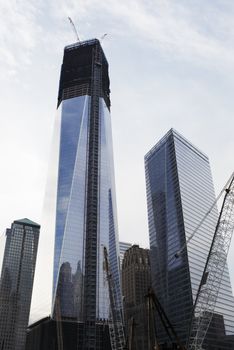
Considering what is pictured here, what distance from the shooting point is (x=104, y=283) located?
646ft

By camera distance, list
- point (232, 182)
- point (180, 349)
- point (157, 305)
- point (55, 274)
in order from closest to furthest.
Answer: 1. point (180, 349)
2. point (157, 305)
3. point (232, 182)
4. point (55, 274)

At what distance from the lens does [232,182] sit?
352 ft

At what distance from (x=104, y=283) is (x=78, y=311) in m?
18.6

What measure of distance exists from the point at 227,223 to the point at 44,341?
11724 centimetres

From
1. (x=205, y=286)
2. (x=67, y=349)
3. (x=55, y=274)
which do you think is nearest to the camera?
(x=205, y=286)

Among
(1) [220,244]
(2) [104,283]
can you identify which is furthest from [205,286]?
(2) [104,283]

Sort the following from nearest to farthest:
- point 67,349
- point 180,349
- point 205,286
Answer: point 180,349 < point 205,286 < point 67,349

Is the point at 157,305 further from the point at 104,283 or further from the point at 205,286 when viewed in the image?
the point at 104,283

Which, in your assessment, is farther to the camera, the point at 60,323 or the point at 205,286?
the point at 60,323

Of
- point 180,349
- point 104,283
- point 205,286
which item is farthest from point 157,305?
A: point 104,283

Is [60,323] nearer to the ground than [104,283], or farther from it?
nearer to the ground

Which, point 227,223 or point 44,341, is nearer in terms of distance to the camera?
point 227,223

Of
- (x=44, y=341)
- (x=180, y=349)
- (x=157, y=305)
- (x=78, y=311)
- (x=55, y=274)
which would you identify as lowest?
(x=180, y=349)

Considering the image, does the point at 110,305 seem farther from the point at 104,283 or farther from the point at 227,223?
the point at 227,223
